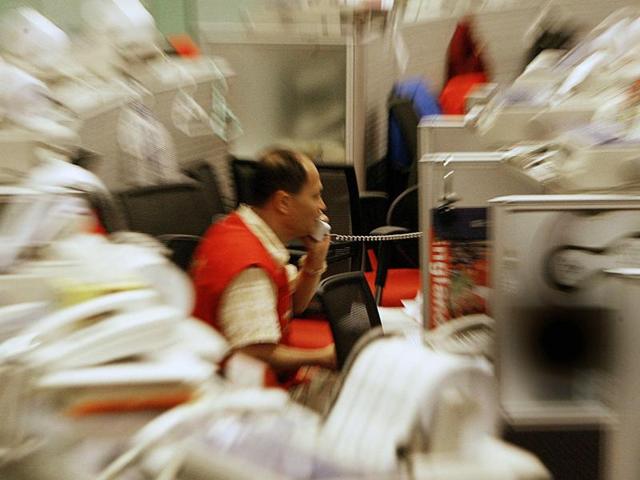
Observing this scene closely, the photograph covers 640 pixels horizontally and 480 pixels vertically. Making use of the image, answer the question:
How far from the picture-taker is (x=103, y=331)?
83 cm

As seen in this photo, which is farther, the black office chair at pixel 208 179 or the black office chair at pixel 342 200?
the black office chair at pixel 208 179

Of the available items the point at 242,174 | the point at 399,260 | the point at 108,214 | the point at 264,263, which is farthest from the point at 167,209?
the point at 399,260

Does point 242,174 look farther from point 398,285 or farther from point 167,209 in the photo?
point 398,285

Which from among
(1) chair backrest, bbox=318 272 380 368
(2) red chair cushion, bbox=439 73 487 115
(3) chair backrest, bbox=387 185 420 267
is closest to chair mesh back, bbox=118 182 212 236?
(1) chair backrest, bbox=318 272 380 368

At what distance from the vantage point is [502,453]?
27.9 inches

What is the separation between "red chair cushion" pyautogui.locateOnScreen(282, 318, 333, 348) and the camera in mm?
2258

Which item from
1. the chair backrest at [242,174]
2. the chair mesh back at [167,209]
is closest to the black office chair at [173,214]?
the chair mesh back at [167,209]

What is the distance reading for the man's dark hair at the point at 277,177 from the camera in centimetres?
190

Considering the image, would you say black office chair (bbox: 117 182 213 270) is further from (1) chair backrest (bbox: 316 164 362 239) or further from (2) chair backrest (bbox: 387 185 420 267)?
(2) chair backrest (bbox: 387 185 420 267)

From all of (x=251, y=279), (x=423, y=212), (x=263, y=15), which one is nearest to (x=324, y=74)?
(x=263, y=15)

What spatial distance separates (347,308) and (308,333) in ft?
1.90

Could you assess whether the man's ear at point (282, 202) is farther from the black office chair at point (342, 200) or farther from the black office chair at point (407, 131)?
the black office chair at point (407, 131)

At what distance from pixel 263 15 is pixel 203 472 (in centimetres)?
394

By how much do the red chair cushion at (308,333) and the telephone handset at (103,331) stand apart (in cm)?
131
